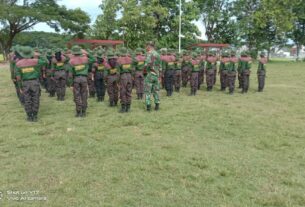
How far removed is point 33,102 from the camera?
33.2 ft

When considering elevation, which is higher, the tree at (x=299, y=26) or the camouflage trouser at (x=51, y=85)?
the tree at (x=299, y=26)

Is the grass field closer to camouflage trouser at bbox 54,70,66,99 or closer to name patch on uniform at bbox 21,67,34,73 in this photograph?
name patch on uniform at bbox 21,67,34,73

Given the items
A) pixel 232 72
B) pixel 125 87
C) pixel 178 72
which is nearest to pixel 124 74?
pixel 125 87

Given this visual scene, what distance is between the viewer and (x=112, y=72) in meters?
11.6

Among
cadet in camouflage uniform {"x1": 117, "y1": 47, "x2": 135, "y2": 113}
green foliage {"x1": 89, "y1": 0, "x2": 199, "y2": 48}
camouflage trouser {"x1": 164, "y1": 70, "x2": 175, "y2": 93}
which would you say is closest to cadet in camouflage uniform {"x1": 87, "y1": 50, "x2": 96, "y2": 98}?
cadet in camouflage uniform {"x1": 117, "y1": 47, "x2": 135, "y2": 113}

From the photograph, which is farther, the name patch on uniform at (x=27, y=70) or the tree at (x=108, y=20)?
the tree at (x=108, y=20)

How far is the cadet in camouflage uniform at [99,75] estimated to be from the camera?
13.0 metres

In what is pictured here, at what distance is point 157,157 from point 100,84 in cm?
662

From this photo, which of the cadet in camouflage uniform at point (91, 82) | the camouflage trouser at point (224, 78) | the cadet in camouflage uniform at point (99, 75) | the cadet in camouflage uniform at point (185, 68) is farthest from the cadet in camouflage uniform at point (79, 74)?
the camouflage trouser at point (224, 78)

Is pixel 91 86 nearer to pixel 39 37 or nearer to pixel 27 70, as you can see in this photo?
pixel 27 70

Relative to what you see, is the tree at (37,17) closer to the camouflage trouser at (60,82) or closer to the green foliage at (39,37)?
the green foliage at (39,37)

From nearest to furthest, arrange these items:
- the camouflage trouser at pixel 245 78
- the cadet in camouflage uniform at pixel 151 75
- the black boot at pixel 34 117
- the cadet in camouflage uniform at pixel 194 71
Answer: the black boot at pixel 34 117, the cadet in camouflage uniform at pixel 151 75, the cadet in camouflage uniform at pixel 194 71, the camouflage trouser at pixel 245 78

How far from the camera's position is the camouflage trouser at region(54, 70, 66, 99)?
528 inches

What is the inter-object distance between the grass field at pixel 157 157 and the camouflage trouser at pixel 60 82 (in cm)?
155
